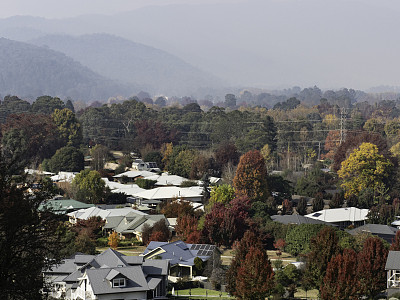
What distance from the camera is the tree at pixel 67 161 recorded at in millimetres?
61625

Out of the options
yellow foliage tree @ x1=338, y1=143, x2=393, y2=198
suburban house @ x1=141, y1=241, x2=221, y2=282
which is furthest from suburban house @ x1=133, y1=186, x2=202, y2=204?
suburban house @ x1=141, y1=241, x2=221, y2=282

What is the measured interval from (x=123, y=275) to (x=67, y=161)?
35.8 m

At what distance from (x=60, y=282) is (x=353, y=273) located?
459 inches

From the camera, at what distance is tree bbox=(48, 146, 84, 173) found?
61625mm

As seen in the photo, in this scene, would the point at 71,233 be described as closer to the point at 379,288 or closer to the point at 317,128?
the point at 379,288

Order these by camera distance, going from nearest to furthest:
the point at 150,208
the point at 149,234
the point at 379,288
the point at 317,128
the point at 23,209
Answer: the point at 23,209 < the point at 379,288 < the point at 149,234 < the point at 150,208 < the point at 317,128

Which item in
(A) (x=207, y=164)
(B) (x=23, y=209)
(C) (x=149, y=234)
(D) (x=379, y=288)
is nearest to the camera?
(B) (x=23, y=209)

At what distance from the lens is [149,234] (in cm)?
3988

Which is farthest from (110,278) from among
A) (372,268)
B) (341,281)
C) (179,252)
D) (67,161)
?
(67,161)

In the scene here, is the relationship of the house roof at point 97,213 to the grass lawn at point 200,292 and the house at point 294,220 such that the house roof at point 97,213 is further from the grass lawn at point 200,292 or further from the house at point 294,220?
the grass lawn at point 200,292

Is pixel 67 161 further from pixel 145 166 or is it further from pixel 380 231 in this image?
pixel 380 231

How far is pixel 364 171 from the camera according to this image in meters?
52.7

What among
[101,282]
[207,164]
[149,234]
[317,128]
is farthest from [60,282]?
[317,128]

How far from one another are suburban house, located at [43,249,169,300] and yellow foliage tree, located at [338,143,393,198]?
85.2 ft
